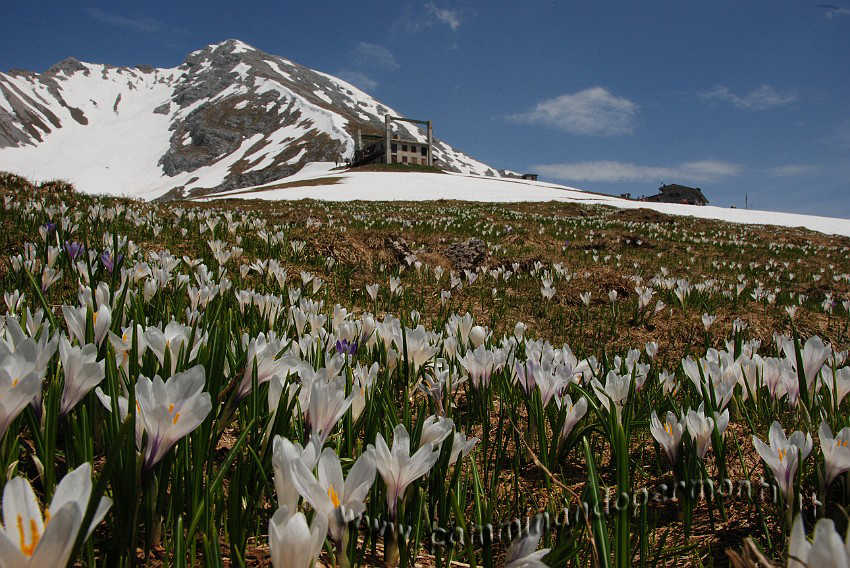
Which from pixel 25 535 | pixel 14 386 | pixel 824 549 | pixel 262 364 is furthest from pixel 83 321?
pixel 824 549

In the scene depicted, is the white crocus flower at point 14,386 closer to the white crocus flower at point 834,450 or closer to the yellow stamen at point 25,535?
the yellow stamen at point 25,535

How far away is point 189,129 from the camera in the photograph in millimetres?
140125

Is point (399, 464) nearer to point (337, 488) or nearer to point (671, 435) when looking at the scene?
point (337, 488)

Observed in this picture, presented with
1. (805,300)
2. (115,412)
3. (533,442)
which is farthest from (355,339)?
(805,300)

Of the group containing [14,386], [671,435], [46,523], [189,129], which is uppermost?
[189,129]

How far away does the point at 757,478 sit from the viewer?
172 centimetres

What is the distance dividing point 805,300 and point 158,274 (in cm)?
843

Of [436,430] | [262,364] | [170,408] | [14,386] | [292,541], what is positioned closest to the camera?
[292,541]

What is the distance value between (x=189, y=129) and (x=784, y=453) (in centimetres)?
16134

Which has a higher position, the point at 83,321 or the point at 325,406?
the point at 83,321

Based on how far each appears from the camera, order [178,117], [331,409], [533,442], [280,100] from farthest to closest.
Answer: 1. [178,117]
2. [280,100]
3. [533,442]
4. [331,409]

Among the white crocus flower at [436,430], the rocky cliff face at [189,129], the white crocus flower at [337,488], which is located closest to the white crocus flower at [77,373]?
A: the white crocus flower at [337,488]

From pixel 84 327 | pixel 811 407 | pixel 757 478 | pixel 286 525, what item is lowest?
pixel 757 478

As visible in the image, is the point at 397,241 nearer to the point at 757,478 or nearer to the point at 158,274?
the point at 158,274
